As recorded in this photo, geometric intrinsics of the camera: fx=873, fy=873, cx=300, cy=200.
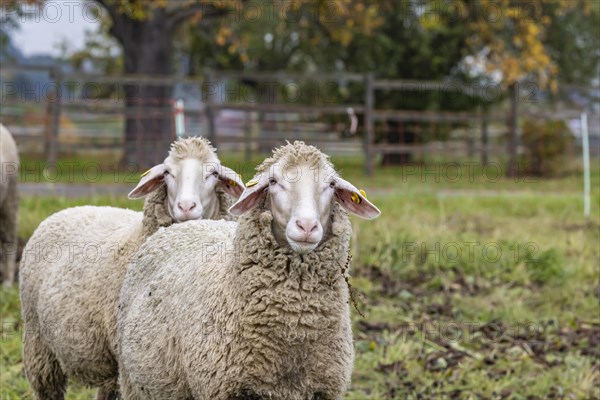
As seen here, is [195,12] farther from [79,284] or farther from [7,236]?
[79,284]

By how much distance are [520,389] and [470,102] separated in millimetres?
15224

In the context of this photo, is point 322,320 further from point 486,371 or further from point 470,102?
point 470,102

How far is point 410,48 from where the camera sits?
2075 centimetres

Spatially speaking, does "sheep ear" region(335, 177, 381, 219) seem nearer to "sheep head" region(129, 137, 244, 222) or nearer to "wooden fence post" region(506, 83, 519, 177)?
"sheep head" region(129, 137, 244, 222)

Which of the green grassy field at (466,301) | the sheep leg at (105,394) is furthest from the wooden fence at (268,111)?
the sheep leg at (105,394)

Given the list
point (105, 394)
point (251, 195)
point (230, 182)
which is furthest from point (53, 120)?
point (251, 195)

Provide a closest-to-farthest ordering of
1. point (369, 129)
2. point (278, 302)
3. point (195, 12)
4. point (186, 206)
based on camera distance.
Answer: point (278, 302) → point (186, 206) → point (195, 12) → point (369, 129)

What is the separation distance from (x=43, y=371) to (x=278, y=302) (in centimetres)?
206

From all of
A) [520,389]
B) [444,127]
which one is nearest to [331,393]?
[520,389]

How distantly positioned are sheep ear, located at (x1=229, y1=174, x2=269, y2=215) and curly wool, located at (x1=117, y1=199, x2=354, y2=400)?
1.8 inches

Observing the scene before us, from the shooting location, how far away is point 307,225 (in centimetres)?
323

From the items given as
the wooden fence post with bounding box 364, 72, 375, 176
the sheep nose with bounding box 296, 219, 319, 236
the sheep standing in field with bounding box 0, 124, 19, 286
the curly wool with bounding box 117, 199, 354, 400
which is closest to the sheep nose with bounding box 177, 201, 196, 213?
the curly wool with bounding box 117, 199, 354, 400

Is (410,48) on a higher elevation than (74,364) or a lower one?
higher

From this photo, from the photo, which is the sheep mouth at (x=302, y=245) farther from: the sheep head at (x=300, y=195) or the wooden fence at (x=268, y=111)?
the wooden fence at (x=268, y=111)
